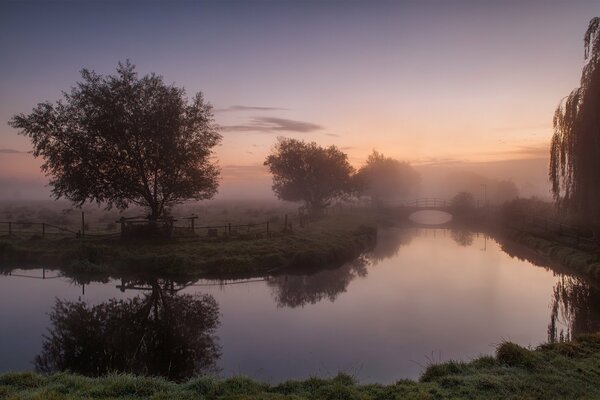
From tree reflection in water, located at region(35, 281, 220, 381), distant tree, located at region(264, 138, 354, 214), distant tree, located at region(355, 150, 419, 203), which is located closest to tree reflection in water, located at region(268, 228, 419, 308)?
tree reflection in water, located at region(35, 281, 220, 381)

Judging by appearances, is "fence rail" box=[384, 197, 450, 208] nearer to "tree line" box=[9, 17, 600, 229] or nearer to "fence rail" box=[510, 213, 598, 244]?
"fence rail" box=[510, 213, 598, 244]

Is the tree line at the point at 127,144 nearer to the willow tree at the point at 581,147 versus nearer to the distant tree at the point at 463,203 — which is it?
the willow tree at the point at 581,147

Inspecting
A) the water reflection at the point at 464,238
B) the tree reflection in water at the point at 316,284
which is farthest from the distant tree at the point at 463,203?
the tree reflection in water at the point at 316,284

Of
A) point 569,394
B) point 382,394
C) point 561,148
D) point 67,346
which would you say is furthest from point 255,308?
A: point 561,148

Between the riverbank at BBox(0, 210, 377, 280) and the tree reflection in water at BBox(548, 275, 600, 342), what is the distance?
46.9 ft

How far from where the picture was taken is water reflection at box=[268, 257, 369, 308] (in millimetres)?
20656

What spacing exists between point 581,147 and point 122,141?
101ft

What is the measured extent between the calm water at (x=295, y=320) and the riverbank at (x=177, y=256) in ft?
5.90

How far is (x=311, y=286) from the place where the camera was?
23422 mm

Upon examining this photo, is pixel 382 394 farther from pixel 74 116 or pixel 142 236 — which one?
pixel 74 116

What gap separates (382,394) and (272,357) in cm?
517

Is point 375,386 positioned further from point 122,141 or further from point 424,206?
point 424,206

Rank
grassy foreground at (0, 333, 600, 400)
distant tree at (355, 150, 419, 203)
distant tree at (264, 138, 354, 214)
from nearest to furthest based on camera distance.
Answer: grassy foreground at (0, 333, 600, 400) < distant tree at (264, 138, 354, 214) < distant tree at (355, 150, 419, 203)

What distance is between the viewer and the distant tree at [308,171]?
206 feet
